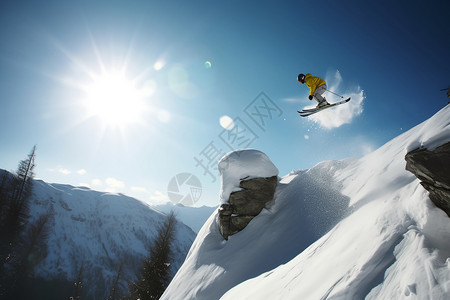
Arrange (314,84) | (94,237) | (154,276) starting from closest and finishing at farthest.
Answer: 1. (314,84)
2. (154,276)
3. (94,237)

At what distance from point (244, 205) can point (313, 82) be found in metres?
8.82

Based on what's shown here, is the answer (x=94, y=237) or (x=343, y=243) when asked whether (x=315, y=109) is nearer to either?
(x=343, y=243)

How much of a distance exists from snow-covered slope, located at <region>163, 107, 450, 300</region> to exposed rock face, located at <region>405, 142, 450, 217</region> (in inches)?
7.3

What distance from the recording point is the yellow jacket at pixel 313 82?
8906 mm

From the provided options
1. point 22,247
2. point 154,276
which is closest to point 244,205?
point 154,276

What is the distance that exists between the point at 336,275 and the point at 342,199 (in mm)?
6379

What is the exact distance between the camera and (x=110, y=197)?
5876 inches

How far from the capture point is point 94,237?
3725 inches

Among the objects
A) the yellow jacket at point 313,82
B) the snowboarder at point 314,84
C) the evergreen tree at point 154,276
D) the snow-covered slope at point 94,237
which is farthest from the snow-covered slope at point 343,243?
the snow-covered slope at point 94,237

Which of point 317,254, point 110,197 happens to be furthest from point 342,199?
point 110,197

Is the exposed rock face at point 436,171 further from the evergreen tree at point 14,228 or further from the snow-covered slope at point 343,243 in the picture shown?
the evergreen tree at point 14,228

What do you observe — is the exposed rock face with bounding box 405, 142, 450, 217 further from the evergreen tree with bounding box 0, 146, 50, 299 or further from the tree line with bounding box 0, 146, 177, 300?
the evergreen tree with bounding box 0, 146, 50, 299

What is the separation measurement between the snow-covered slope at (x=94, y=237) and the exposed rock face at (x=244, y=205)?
171 feet

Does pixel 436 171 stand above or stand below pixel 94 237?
below
